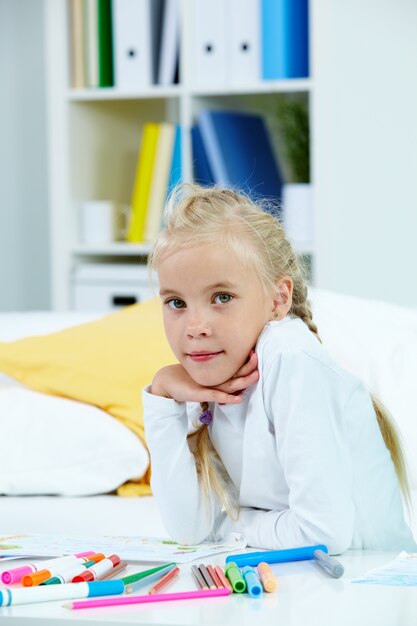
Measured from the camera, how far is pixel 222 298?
1.03m

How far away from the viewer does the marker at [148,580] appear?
2.90ft

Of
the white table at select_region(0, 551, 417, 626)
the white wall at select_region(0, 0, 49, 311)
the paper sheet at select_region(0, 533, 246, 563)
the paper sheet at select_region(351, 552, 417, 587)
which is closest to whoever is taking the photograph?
the white table at select_region(0, 551, 417, 626)

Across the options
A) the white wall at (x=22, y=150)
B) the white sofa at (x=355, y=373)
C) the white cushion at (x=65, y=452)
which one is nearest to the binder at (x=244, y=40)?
the white wall at (x=22, y=150)

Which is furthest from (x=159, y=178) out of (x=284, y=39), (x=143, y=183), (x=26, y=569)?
(x=26, y=569)

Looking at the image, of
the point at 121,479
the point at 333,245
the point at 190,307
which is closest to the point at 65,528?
the point at 121,479

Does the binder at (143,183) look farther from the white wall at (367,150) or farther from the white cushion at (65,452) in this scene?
the white cushion at (65,452)

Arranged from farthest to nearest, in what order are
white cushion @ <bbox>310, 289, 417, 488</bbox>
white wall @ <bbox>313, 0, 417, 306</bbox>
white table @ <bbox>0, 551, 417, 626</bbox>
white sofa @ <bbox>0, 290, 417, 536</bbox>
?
white wall @ <bbox>313, 0, 417, 306</bbox> → white cushion @ <bbox>310, 289, 417, 488</bbox> → white sofa @ <bbox>0, 290, 417, 536</bbox> → white table @ <bbox>0, 551, 417, 626</bbox>

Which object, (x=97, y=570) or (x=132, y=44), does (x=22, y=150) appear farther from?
(x=97, y=570)

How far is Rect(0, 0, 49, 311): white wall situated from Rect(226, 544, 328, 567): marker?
84.7 inches

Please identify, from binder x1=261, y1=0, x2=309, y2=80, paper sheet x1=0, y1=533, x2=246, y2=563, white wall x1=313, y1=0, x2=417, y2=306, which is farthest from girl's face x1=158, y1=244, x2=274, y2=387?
binder x1=261, y1=0, x2=309, y2=80

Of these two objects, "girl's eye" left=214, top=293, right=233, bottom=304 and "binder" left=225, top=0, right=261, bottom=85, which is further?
"binder" left=225, top=0, right=261, bottom=85

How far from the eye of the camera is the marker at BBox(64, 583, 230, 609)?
0.84 m

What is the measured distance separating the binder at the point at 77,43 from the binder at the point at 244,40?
392 millimetres

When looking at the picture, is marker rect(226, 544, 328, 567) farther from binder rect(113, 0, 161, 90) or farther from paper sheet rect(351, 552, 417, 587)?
binder rect(113, 0, 161, 90)
